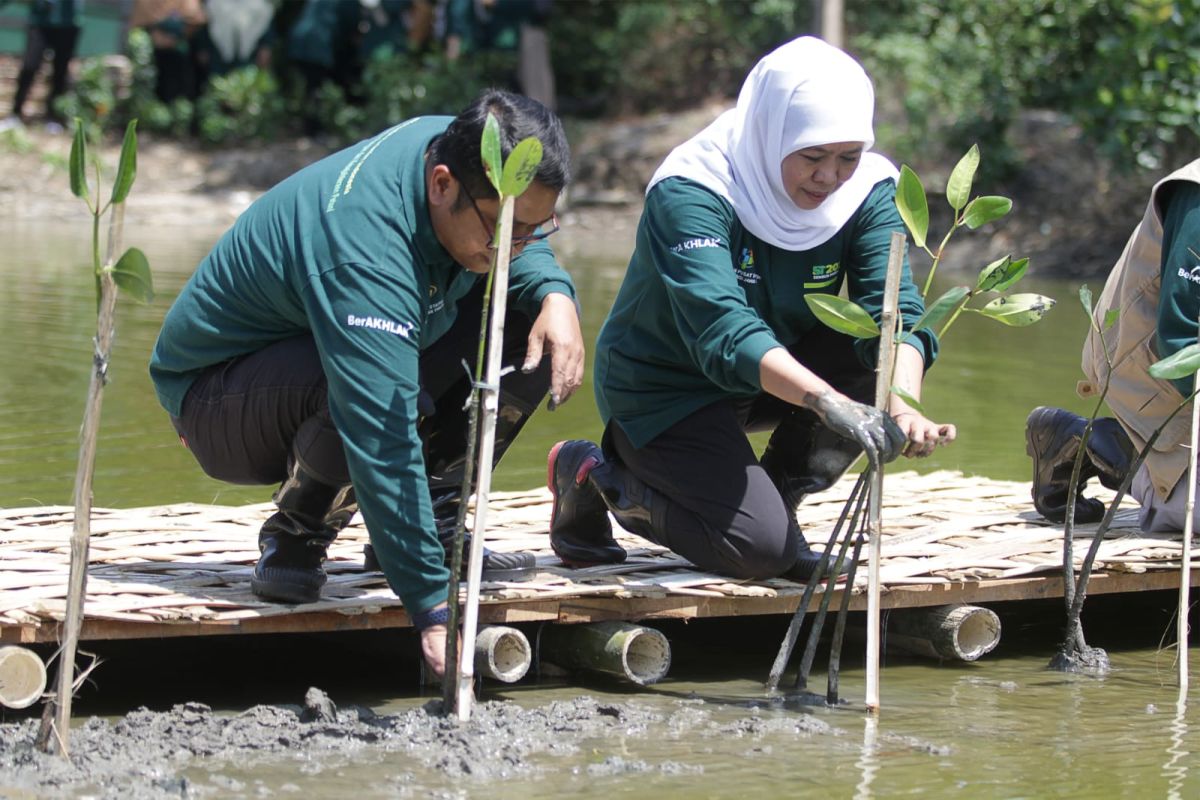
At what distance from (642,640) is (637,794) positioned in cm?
82

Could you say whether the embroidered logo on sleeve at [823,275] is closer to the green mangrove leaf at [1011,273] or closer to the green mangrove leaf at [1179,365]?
the green mangrove leaf at [1011,273]

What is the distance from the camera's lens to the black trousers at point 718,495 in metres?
4.07

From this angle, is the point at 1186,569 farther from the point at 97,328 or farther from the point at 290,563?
the point at 97,328

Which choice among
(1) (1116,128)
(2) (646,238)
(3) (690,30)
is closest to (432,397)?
(2) (646,238)

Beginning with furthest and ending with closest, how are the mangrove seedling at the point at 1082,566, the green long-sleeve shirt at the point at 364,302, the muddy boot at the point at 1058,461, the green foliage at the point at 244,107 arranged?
the green foliage at the point at 244,107
the muddy boot at the point at 1058,461
the mangrove seedling at the point at 1082,566
the green long-sleeve shirt at the point at 364,302

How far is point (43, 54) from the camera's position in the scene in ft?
54.4

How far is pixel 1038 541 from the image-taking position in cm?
466

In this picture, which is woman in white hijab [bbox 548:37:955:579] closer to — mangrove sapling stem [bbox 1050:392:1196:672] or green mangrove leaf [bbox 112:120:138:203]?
mangrove sapling stem [bbox 1050:392:1196:672]

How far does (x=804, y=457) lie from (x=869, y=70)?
1243 cm

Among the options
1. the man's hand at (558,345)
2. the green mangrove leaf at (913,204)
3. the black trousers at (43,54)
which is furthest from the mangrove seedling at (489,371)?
the black trousers at (43,54)

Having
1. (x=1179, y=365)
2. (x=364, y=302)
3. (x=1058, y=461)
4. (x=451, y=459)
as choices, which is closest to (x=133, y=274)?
(x=364, y=302)

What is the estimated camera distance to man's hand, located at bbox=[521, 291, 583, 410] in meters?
3.77

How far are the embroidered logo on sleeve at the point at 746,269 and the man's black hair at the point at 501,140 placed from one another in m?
0.74

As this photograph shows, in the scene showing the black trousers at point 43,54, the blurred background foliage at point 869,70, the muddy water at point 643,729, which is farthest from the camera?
the black trousers at point 43,54
